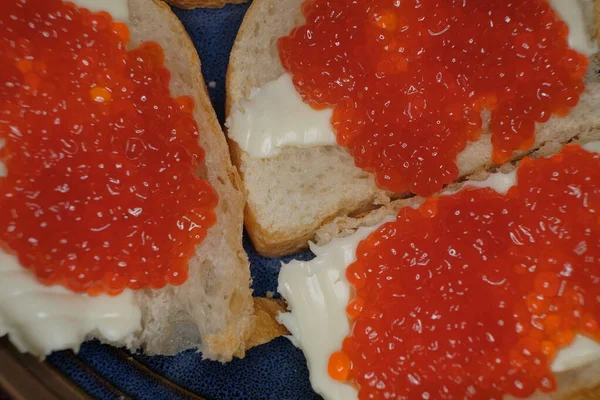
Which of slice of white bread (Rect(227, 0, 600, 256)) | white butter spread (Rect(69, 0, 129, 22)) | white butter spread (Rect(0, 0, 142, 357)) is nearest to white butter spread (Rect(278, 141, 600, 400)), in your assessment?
slice of white bread (Rect(227, 0, 600, 256))

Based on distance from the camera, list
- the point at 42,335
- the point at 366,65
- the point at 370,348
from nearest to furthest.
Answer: the point at 42,335
the point at 370,348
the point at 366,65

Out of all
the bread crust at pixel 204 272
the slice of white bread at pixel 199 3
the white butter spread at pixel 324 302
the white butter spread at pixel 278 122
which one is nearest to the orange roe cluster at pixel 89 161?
the bread crust at pixel 204 272

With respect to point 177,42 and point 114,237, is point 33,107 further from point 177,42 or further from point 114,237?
point 177,42

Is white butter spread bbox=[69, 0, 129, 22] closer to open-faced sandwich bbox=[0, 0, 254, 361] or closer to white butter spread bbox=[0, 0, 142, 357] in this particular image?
open-faced sandwich bbox=[0, 0, 254, 361]

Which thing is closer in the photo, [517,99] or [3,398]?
[3,398]

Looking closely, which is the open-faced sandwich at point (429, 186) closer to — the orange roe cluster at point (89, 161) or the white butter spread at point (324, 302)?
the white butter spread at point (324, 302)

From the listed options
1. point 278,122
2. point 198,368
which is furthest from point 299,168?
point 198,368

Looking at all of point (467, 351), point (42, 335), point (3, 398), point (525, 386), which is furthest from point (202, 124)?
point (525, 386)
